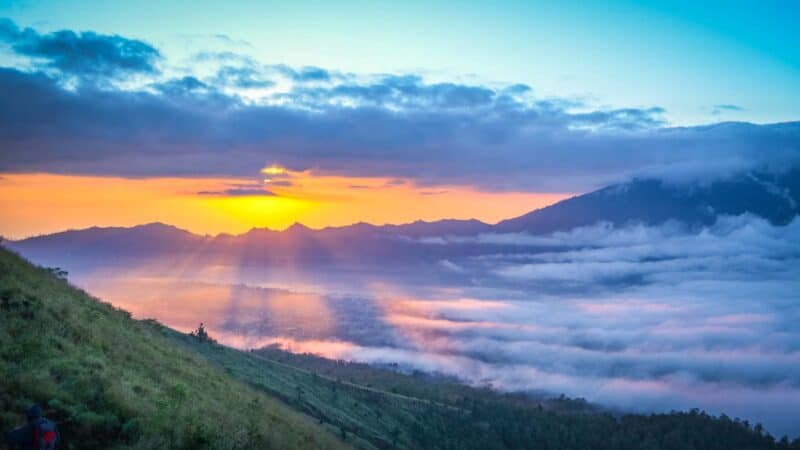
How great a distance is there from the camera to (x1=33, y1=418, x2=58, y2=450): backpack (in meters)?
16.5

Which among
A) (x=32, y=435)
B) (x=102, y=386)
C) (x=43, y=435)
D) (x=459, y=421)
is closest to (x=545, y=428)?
(x=459, y=421)

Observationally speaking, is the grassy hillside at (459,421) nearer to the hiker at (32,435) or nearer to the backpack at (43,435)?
the backpack at (43,435)

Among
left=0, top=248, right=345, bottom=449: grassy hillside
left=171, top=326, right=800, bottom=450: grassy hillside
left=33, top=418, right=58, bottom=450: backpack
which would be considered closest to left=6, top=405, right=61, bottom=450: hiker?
left=33, top=418, right=58, bottom=450: backpack

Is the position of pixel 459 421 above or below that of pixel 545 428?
above

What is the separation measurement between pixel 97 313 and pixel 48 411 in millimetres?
17154

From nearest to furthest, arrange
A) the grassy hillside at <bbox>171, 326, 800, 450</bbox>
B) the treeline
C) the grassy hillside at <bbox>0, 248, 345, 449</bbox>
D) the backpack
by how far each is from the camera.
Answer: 1. the backpack
2. the grassy hillside at <bbox>0, 248, 345, 449</bbox>
3. the grassy hillside at <bbox>171, 326, 800, 450</bbox>
4. the treeline

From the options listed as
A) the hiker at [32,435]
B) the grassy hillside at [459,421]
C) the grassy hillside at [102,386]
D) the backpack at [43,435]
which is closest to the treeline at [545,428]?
the grassy hillside at [459,421]

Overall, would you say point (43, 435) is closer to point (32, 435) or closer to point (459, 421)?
point (32, 435)

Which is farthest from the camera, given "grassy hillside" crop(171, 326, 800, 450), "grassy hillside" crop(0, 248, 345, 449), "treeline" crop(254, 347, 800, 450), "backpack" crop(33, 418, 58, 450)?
"treeline" crop(254, 347, 800, 450)

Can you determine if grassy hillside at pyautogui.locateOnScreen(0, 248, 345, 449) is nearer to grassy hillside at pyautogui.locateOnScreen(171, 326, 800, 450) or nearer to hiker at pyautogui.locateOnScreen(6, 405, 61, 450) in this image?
hiker at pyautogui.locateOnScreen(6, 405, 61, 450)

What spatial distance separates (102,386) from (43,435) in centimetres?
544

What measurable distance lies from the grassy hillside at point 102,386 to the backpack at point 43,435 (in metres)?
1.81

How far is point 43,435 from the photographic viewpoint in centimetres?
1653

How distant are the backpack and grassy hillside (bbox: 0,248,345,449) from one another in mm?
1812
